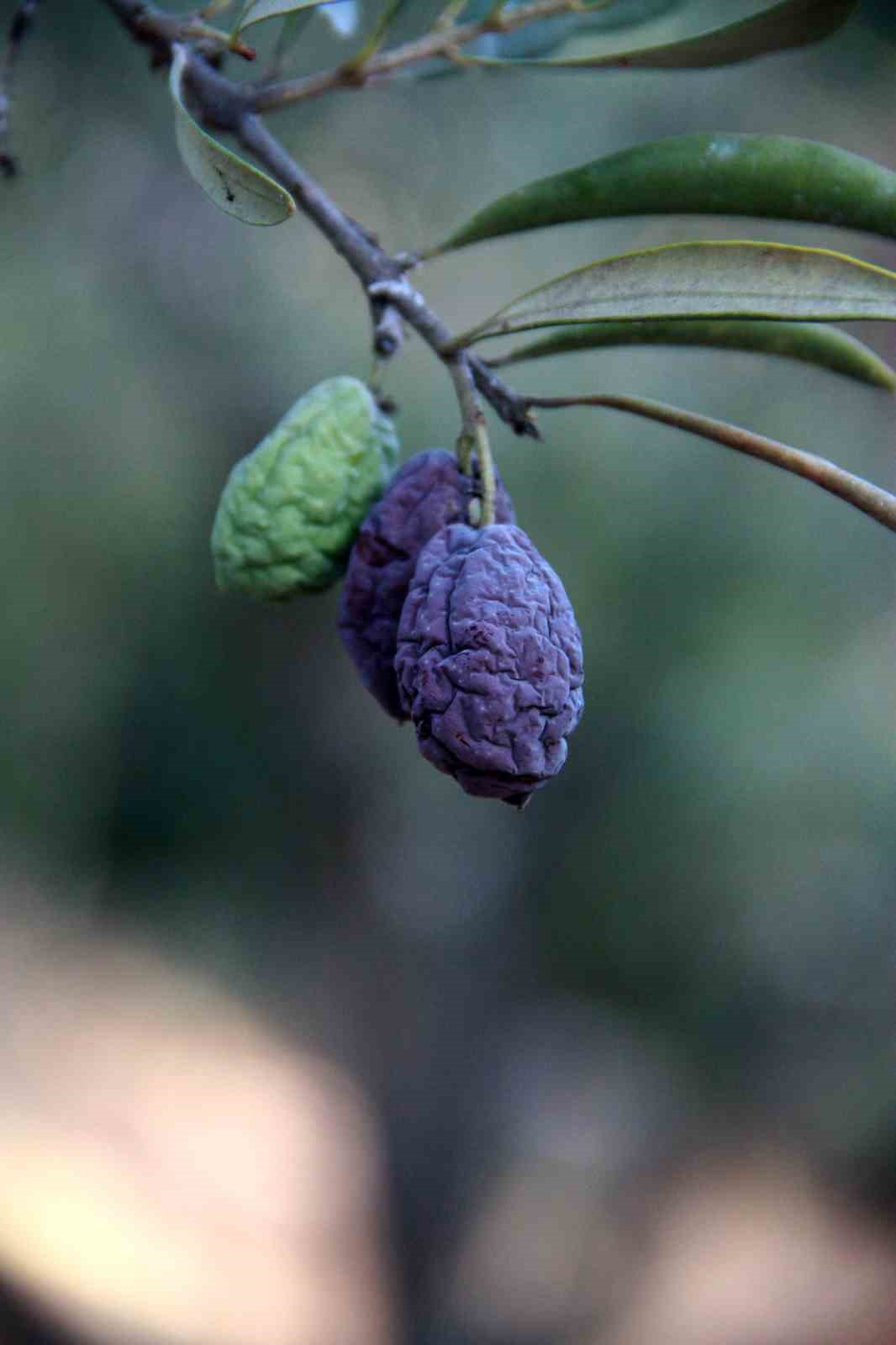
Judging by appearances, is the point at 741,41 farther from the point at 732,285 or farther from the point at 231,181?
the point at 231,181

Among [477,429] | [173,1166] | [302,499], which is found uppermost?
[477,429]

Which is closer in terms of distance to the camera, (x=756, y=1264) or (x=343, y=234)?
(x=343, y=234)

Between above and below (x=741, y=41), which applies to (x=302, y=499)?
below

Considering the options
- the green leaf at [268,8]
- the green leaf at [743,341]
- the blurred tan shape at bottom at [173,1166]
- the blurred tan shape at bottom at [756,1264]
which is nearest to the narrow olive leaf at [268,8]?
the green leaf at [268,8]

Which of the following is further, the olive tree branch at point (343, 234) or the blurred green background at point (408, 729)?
the blurred green background at point (408, 729)

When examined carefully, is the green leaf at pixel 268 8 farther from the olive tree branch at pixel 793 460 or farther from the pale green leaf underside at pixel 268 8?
the olive tree branch at pixel 793 460

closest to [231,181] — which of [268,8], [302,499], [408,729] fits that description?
[268,8]

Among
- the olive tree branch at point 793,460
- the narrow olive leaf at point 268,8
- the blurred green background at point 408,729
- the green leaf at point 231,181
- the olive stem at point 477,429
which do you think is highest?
the narrow olive leaf at point 268,8
